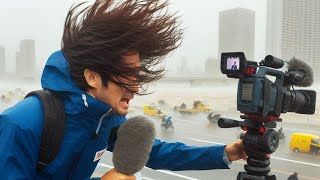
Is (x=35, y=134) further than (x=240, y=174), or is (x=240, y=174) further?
(x=240, y=174)

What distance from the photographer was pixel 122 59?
1090mm

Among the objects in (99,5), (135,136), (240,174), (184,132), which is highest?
(99,5)

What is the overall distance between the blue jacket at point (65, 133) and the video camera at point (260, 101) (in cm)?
48

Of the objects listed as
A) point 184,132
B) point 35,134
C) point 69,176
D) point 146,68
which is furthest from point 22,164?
point 184,132

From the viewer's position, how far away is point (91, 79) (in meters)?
1.07

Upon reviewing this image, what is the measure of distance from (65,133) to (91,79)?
18cm

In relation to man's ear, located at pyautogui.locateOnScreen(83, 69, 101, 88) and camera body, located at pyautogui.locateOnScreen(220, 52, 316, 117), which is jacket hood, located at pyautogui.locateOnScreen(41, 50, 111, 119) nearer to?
man's ear, located at pyautogui.locateOnScreen(83, 69, 101, 88)

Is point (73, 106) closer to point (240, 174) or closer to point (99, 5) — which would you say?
point (99, 5)

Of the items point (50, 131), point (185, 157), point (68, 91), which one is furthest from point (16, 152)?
point (185, 157)

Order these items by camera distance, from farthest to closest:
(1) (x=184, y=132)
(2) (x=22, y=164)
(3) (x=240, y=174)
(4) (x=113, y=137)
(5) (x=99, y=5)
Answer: (1) (x=184, y=132), (3) (x=240, y=174), (4) (x=113, y=137), (5) (x=99, y=5), (2) (x=22, y=164)

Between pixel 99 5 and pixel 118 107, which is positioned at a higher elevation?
pixel 99 5

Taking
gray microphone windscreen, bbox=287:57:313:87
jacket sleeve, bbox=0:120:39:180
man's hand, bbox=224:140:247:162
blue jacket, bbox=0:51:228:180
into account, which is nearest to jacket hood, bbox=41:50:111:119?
blue jacket, bbox=0:51:228:180

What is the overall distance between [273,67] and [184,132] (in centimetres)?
767

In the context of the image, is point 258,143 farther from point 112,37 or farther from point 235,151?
point 112,37
